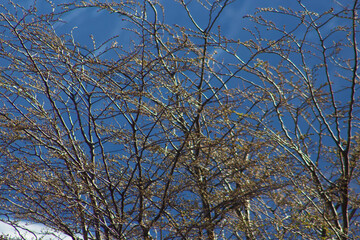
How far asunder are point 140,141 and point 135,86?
Answer: 4.04 ft

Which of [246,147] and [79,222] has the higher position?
[246,147]

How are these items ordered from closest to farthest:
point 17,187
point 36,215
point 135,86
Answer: point 135,86 < point 17,187 < point 36,215

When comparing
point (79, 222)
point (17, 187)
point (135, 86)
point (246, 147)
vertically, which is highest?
point (135, 86)

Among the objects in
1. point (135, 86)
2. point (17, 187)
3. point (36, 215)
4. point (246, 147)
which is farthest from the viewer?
point (36, 215)

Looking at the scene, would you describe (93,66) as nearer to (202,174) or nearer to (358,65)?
(202,174)

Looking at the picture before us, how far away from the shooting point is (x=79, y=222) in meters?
3.51

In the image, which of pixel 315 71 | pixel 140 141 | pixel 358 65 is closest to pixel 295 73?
pixel 315 71

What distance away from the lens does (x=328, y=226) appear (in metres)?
3.56

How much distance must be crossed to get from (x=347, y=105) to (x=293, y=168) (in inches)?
28.8

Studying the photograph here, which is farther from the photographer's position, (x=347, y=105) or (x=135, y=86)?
(x=347, y=105)

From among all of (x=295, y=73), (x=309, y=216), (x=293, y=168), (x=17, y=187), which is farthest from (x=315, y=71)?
(x=17, y=187)

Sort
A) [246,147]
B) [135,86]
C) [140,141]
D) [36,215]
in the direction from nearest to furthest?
[135,86]
[246,147]
[36,215]
[140,141]

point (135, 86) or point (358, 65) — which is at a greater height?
point (358, 65)

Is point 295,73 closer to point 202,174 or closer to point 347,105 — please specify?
point 347,105
